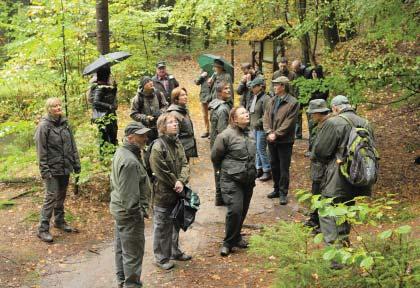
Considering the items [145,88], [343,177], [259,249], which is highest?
[145,88]

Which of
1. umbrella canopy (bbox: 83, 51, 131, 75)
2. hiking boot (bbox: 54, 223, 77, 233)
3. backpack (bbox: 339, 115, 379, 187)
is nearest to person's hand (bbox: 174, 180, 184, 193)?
backpack (bbox: 339, 115, 379, 187)

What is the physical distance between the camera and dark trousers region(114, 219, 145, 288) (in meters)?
5.54

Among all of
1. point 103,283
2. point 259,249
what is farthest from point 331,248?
point 103,283

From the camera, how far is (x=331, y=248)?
3.22 metres

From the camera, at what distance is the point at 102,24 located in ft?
32.6

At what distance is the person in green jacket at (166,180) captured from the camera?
6207 millimetres

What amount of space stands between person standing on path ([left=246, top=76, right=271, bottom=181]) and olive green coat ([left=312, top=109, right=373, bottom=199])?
3208 mm

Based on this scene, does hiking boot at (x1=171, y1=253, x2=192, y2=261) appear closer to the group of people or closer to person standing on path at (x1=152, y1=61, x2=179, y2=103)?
the group of people

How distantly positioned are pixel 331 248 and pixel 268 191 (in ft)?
20.1

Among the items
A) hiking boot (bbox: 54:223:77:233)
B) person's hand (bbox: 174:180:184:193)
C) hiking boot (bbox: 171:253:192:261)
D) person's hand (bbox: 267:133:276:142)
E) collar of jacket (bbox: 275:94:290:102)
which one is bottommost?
hiking boot (bbox: 171:253:192:261)

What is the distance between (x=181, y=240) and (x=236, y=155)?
5.77 ft

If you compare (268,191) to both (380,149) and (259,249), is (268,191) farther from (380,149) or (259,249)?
(259,249)

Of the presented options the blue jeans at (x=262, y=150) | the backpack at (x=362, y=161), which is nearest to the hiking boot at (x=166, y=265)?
the backpack at (x=362, y=161)

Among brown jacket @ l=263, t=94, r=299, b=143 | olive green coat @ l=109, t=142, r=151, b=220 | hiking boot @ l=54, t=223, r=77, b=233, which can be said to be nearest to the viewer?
olive green coat @ l=109, t=142, r=151, b=220
